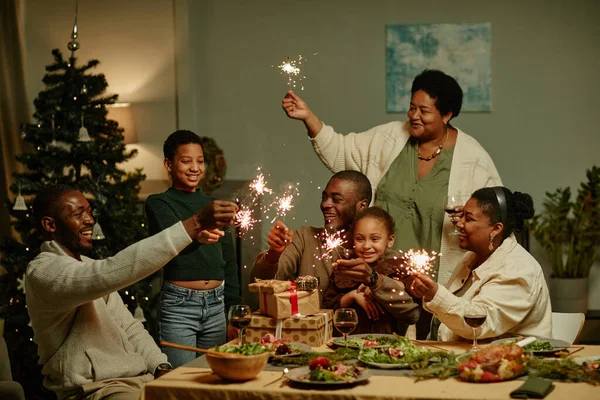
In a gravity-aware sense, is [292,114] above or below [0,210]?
above

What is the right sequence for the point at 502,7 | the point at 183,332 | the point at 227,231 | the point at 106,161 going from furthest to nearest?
the point at 502,7 → the point at 106,161 → the point at 227,231 → the point at 183,332

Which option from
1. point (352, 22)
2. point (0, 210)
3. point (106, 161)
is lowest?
point (0, 210)

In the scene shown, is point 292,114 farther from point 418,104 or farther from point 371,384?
point 371,384

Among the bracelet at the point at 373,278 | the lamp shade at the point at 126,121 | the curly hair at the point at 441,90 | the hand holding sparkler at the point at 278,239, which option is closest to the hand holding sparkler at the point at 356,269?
the bracelet at the point at 373,278

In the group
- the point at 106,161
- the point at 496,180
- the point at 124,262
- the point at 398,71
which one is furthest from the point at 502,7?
the point at 124,262

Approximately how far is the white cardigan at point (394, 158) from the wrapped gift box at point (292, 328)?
38.1 inches

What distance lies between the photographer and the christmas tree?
452 cm

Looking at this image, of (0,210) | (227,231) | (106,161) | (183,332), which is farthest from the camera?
(0,210)

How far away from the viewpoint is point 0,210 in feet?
17.5

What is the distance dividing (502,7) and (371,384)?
467 centimetres

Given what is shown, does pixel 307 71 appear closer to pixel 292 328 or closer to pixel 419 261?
pixel 419 261

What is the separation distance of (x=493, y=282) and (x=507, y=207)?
1.19 ft

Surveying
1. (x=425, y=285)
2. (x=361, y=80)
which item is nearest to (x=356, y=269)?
(x=425, y=285)

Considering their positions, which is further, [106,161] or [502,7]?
[502,7]
